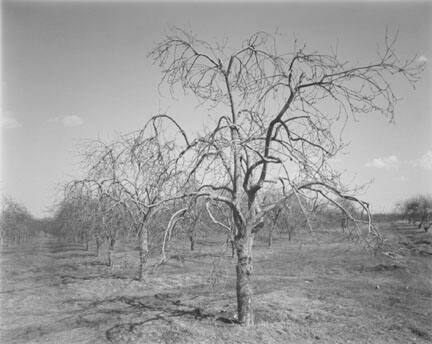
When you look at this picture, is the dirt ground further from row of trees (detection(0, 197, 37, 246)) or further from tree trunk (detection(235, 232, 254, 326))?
row of trees (detection(0, 197, 37, 246))

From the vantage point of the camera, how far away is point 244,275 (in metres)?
7.33

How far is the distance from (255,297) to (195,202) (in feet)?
17.0

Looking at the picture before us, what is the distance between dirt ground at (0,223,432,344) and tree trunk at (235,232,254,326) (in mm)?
268

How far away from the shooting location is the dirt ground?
7109mm

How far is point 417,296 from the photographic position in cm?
1077

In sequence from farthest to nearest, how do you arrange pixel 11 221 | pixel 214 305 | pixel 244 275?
pixel 11 221 < pixel 214 305 < pixel 244 275

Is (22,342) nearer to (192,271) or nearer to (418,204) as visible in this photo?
(192,271)

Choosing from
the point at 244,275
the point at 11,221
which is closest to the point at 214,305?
the point at 244,275

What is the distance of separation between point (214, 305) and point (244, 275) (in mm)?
2626

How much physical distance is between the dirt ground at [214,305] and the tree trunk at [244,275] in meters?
0.27

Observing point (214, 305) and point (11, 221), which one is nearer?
point (214, 305)

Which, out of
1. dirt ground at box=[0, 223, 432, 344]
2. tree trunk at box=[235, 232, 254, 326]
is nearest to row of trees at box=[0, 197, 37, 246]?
dirt ground at box=[0, 223, 432, 344]

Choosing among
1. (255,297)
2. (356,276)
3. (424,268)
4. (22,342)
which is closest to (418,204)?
(424,268)

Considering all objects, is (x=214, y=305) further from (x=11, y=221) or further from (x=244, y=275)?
(x=11, y=221)
